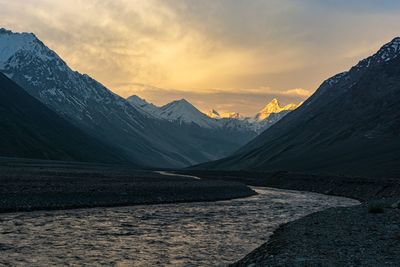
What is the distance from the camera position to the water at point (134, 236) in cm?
2836

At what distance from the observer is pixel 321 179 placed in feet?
362

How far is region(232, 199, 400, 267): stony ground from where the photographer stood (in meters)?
22.9

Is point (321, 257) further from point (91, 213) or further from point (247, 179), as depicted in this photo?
point (247, 179)

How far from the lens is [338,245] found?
27500 millimetres

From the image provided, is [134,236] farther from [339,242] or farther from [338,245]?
[338,245]

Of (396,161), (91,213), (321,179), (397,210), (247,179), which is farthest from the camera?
(247,179)

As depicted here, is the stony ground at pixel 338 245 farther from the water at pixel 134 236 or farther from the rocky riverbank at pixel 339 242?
the water at pixel 134 236

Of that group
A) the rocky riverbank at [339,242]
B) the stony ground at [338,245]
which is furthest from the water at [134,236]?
the stony ground at [338,245]

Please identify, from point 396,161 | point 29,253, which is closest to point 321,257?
point 29,253

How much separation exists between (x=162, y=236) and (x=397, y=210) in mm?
22303

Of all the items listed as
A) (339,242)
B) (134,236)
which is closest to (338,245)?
(339,242)

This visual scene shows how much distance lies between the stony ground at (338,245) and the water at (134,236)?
3.11m

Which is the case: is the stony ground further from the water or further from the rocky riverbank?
the water

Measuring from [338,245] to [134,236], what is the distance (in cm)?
1590
